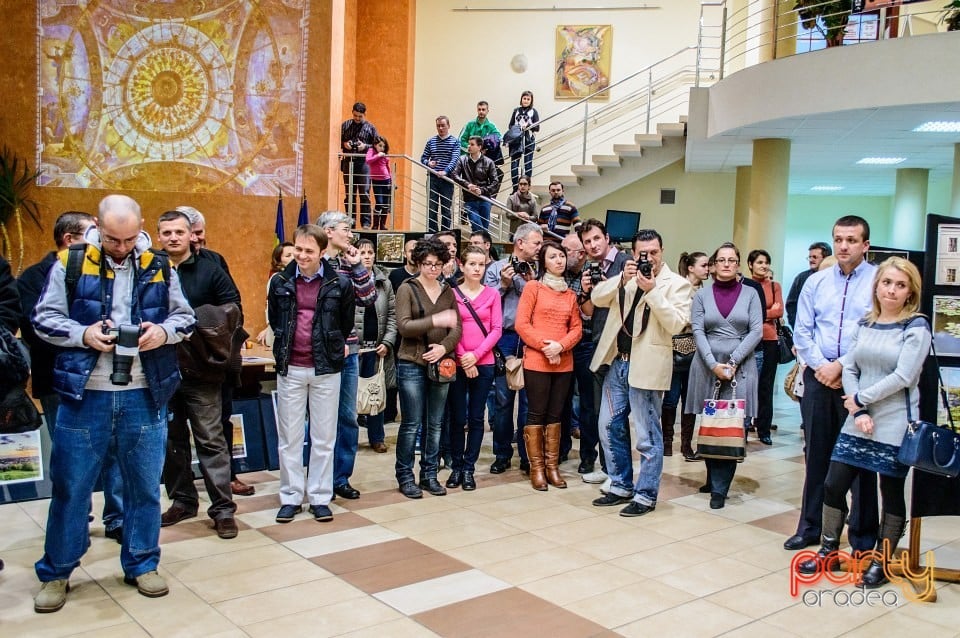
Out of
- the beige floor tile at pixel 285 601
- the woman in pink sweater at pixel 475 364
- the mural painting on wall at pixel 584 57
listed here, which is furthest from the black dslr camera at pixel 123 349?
the mural painting on wall at pixel 584 57

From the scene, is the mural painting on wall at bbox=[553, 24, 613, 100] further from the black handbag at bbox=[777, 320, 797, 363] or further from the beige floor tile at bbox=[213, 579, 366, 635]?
the beige floor tile at bbox=[213, 579, 366, 635]

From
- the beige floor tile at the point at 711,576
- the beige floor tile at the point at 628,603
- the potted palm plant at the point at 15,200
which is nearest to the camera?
the beige floor tile at the point at 628,603

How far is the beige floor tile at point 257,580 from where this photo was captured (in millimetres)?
3768

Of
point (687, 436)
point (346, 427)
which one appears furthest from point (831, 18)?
point (346, 427)

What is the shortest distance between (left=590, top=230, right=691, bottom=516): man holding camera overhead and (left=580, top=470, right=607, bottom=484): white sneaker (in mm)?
442

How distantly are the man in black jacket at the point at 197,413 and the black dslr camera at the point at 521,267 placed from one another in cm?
198

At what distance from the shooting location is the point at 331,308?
4840 millimetres

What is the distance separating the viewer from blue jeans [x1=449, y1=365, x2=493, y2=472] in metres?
5.65

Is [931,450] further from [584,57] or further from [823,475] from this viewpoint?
[584,57]

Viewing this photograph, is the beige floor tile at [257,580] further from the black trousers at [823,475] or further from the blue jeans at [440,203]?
the blue jeans at [440,203]

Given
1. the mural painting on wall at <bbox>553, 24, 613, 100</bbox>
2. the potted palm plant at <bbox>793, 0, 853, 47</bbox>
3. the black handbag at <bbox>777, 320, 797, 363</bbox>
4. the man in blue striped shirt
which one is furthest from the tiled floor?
the mural painting on wall at <bbox>553, 24, 613, 100</bbox>

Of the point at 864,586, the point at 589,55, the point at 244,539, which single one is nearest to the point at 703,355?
the point at 864,586

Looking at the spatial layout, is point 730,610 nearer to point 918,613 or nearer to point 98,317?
point 918,613

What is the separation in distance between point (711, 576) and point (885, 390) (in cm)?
118
